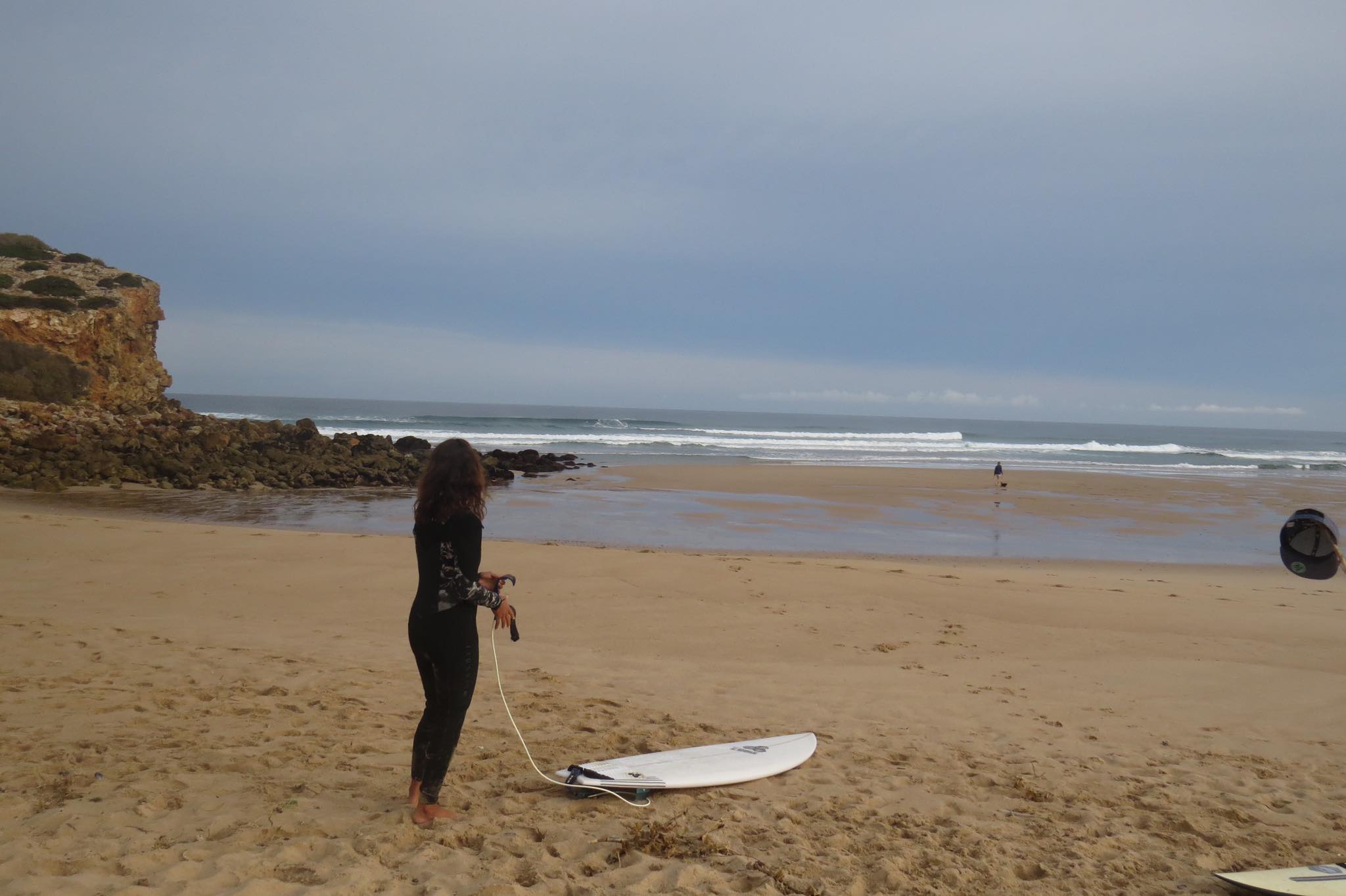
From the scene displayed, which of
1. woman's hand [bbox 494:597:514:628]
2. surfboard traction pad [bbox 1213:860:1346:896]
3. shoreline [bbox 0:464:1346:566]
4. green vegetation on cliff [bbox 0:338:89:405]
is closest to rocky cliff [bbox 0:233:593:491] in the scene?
A: green vegetation on cliff [bbox 0:338:89:405]

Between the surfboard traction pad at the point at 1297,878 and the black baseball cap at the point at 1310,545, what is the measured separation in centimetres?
130

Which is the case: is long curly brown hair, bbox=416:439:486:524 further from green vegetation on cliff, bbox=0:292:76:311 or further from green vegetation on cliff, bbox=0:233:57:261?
green vegetation on cliff, bbox=0:233:57:261

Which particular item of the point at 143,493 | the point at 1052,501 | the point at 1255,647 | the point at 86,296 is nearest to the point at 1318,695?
the point at 1255,647

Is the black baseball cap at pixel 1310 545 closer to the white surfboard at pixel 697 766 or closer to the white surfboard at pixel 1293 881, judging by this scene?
the white surfboard at pixel 1293 881

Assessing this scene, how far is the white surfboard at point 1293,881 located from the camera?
333 cm

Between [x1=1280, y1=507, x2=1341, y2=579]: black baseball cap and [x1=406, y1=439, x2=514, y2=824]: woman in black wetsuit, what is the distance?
3.14m

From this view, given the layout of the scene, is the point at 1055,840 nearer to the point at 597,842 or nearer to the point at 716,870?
the point at 716,870

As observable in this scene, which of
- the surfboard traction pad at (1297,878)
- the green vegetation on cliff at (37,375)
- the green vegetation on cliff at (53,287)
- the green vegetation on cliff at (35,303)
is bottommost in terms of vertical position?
the surfboard traction pad at (1297,878)

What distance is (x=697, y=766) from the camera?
14.6 ft

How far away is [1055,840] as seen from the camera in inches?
151

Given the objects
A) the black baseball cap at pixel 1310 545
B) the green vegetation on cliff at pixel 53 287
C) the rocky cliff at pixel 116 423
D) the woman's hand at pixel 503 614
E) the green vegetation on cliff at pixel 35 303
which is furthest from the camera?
the green vegetation on cliff at pixel 53 287

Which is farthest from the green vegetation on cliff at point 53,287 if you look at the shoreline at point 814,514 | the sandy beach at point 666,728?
the sandy beach at point 666,728

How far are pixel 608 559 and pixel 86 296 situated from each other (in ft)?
94.5

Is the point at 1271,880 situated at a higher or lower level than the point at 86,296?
lower
